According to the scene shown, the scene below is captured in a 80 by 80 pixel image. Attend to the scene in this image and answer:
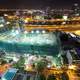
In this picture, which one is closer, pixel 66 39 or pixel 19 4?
pixel 66 39

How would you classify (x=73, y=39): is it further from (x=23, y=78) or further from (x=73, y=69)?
(x=23, y=78)

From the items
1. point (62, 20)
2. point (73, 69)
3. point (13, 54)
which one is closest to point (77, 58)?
point (73, 69)

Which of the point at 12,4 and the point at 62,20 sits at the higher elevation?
the point at 12,4

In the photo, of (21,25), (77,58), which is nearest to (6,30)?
(21,25)

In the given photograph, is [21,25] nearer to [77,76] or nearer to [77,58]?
[77,58]

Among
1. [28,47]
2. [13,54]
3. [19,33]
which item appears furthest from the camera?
[19,33]

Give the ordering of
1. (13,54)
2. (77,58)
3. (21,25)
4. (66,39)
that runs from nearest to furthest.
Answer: (77,58), (13,54), (66,39), (21,25)

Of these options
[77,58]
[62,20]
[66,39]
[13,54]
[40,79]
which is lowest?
[40,79]

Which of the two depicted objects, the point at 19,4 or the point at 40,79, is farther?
the point at 19,4

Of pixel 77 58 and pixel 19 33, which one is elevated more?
pixel 19 33
